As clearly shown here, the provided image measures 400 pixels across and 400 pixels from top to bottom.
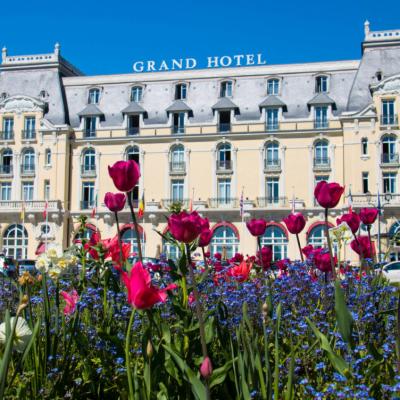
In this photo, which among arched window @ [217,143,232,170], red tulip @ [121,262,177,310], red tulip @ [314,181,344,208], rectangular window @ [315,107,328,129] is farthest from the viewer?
arched window @ [217,143,232,170]

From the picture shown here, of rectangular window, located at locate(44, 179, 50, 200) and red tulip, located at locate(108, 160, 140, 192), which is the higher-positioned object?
rectangular window, located at locate(44, 179, 50, 200)

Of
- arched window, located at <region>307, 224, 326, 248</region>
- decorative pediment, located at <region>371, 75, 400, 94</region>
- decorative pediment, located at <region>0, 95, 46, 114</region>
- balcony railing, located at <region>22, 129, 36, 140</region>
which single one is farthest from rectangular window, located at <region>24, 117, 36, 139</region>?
decorative pediment, located at <region>371, 75, 400, 94</region>

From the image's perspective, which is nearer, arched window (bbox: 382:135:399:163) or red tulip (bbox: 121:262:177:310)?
red tulip (bbox: 121:262:177:310)

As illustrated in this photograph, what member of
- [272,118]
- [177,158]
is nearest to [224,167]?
[177,158]

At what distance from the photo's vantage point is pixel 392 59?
35594mm

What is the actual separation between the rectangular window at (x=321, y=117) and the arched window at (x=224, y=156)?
17.4 ft

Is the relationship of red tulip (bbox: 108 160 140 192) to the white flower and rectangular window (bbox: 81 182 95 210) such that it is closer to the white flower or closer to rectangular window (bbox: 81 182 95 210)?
the white flower

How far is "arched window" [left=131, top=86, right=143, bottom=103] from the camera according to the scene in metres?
39.0

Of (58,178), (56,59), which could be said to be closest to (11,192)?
(58,178)

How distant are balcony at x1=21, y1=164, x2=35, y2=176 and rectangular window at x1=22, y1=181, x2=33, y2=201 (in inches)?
21.9

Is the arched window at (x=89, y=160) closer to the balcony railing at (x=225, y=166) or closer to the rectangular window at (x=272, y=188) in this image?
the balcony railing at (x=225, y=166)

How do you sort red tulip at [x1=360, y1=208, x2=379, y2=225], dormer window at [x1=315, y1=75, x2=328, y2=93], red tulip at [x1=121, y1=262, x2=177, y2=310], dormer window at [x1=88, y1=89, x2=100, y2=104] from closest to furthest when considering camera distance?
red tulip at [x1=121, y1=262, x2=177, y2=310]
red tulip at [x1=360, y1=208, x2=379, y2=225]
dormer window at [x1=315, y1=75, x2=328, y2=93]
dormer window at [x1=88, y1=89, x2=100, y2=104]

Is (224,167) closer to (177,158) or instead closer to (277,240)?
(177,158)

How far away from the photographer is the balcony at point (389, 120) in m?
34.0
